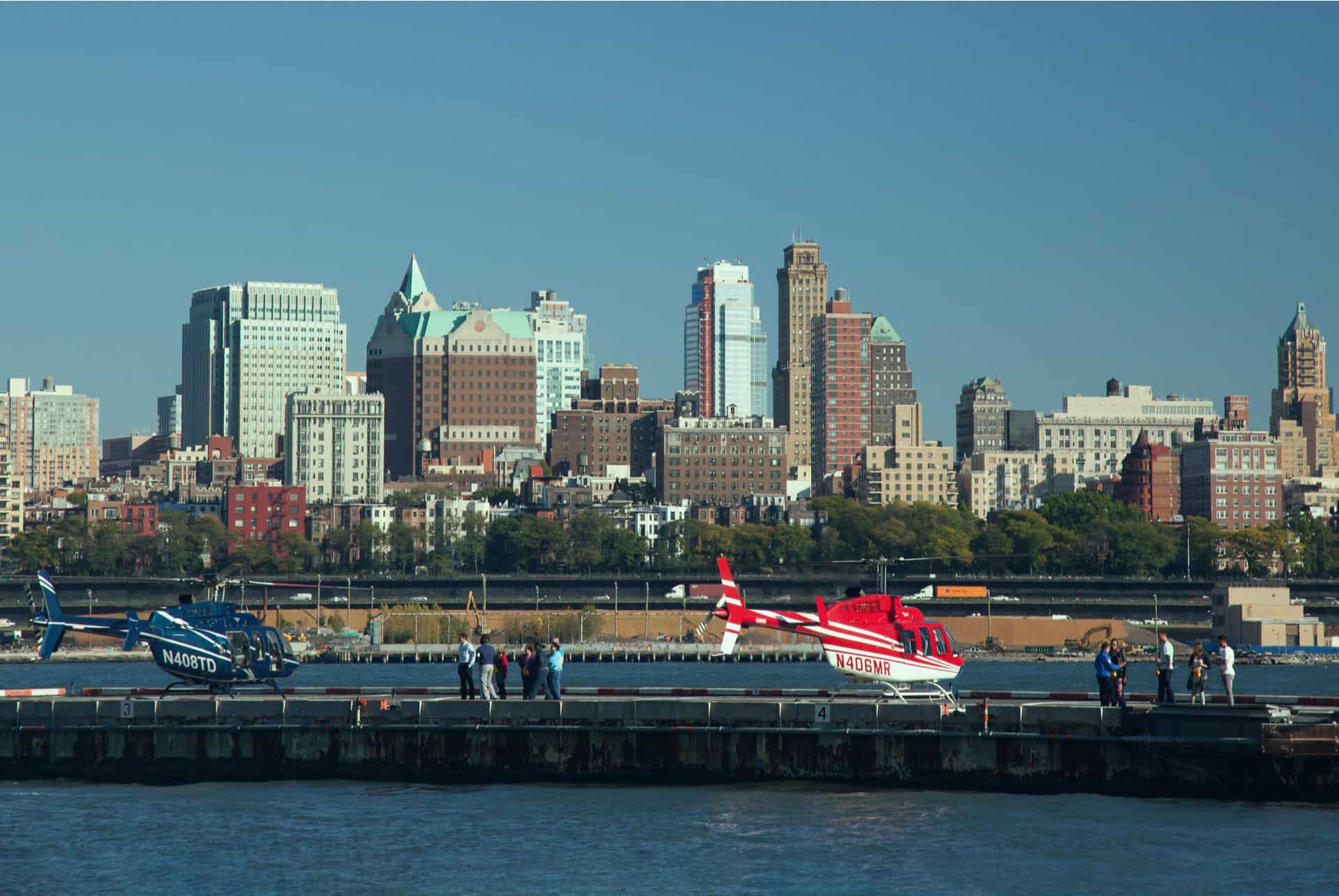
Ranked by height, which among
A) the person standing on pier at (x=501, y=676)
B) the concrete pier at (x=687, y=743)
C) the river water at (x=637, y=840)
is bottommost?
the river water at (x=637, y=840)

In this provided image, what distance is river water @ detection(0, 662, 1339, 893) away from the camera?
49.8 m

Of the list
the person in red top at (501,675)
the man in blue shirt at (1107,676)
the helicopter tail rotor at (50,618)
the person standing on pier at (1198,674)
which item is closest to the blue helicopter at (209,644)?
the helicopter tail rotor at (50,618)

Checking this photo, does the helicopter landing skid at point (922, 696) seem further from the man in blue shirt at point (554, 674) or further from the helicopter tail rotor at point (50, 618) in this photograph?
the helicopter tail rotor at point (50, 618)

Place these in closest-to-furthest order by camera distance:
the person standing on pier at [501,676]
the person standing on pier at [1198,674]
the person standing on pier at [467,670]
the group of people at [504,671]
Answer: the person standing on pier at [1198,674], the group of people at [504,671], the person standing on pier at [467,670], the person standing on pier at [501,676]

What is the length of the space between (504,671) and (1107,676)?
59.1 ft

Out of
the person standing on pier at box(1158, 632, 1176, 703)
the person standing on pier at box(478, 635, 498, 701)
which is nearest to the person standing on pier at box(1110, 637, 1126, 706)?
the person standing on pier at box(1158, 632, 1176, 703)

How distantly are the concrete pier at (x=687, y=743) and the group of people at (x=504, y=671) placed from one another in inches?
50.8

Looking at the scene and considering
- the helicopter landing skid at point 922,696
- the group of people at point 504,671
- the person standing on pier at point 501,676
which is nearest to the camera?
the helicopter landing skid at point 922,696

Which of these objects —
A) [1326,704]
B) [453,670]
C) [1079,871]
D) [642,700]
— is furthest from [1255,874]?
[453,670]

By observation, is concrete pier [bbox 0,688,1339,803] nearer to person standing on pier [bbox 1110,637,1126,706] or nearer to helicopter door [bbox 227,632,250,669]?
person standing on pier [bbox 1110,637,1126,706]

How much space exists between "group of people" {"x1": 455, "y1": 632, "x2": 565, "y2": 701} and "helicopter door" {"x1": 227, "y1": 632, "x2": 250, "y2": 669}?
7866 mm

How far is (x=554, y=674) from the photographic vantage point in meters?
62.3

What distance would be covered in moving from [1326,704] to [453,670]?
4216 inches

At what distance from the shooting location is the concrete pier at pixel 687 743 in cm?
5684
